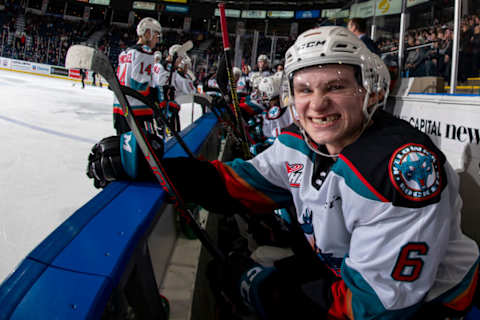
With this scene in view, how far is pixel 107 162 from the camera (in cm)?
104

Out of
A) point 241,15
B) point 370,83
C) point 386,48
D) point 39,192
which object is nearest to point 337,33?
point 370,83

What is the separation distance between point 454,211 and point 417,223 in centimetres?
20

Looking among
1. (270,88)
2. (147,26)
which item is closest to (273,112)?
(270,88)

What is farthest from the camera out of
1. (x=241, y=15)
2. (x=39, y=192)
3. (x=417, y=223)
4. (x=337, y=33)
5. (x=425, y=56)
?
(x=241, y=15)

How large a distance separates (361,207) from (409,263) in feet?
0.45

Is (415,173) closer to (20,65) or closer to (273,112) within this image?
(273,112)

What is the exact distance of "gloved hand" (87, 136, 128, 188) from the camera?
1.04 m

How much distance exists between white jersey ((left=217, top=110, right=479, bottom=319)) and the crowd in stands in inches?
64.2

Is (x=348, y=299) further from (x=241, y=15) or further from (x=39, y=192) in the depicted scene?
(x=241, y=15)

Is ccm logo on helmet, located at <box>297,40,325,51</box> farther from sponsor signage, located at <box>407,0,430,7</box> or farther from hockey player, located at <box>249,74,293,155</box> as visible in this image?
sponsor signage, located at <box>407,0,430,7</box>

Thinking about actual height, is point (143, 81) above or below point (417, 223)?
above

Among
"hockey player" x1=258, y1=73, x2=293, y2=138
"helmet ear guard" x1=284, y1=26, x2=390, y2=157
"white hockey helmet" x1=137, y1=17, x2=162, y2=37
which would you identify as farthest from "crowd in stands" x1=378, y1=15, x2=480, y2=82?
"white hockey helmet" x1=137, y1=17, x2=162, y2=37

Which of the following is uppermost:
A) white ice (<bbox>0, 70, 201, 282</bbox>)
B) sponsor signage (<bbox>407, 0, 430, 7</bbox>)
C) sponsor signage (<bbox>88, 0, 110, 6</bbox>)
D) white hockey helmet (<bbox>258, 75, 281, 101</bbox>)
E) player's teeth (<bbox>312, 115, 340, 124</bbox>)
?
sponsor signage (<bbox>88, 0, 110, 6</bbox>)

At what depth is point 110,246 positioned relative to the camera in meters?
0.66
